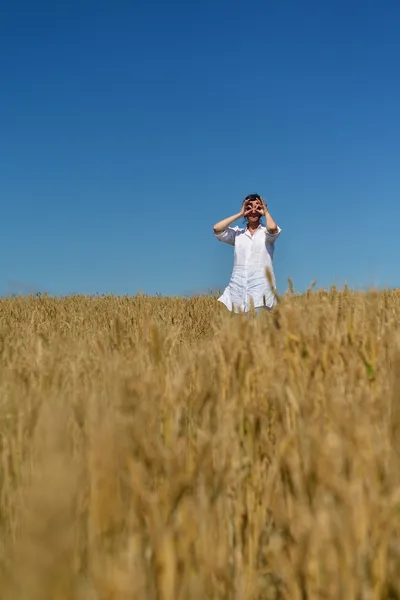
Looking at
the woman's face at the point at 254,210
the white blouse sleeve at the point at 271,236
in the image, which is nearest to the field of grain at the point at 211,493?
the white blouse sleeve at the point at 271,236

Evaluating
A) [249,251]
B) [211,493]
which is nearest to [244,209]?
[249,251]

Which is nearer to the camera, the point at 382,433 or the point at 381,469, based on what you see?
the point at 381,469

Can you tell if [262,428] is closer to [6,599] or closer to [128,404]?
[128,404]

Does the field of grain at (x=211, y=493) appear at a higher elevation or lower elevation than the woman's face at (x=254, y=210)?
lower

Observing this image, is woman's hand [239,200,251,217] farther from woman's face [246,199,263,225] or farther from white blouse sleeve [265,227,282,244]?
white blouse sleeve [265,227,282,244]

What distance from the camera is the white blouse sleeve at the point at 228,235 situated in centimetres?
651

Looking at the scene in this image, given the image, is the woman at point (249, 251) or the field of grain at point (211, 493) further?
the woman at point (249, 251)

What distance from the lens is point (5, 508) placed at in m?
1.73

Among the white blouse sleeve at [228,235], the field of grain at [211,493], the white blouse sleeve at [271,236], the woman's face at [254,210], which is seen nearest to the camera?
the field of grain at [211,493]

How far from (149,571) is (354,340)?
1.47 metres

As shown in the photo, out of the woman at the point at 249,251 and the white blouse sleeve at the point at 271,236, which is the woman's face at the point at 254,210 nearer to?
the woman at the point at 249,251

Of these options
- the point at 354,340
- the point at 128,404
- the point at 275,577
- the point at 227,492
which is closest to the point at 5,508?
the point at 128,404

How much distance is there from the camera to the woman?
627cm

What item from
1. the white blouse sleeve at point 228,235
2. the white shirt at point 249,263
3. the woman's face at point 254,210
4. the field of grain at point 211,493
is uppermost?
the woman's face at point 254,210
